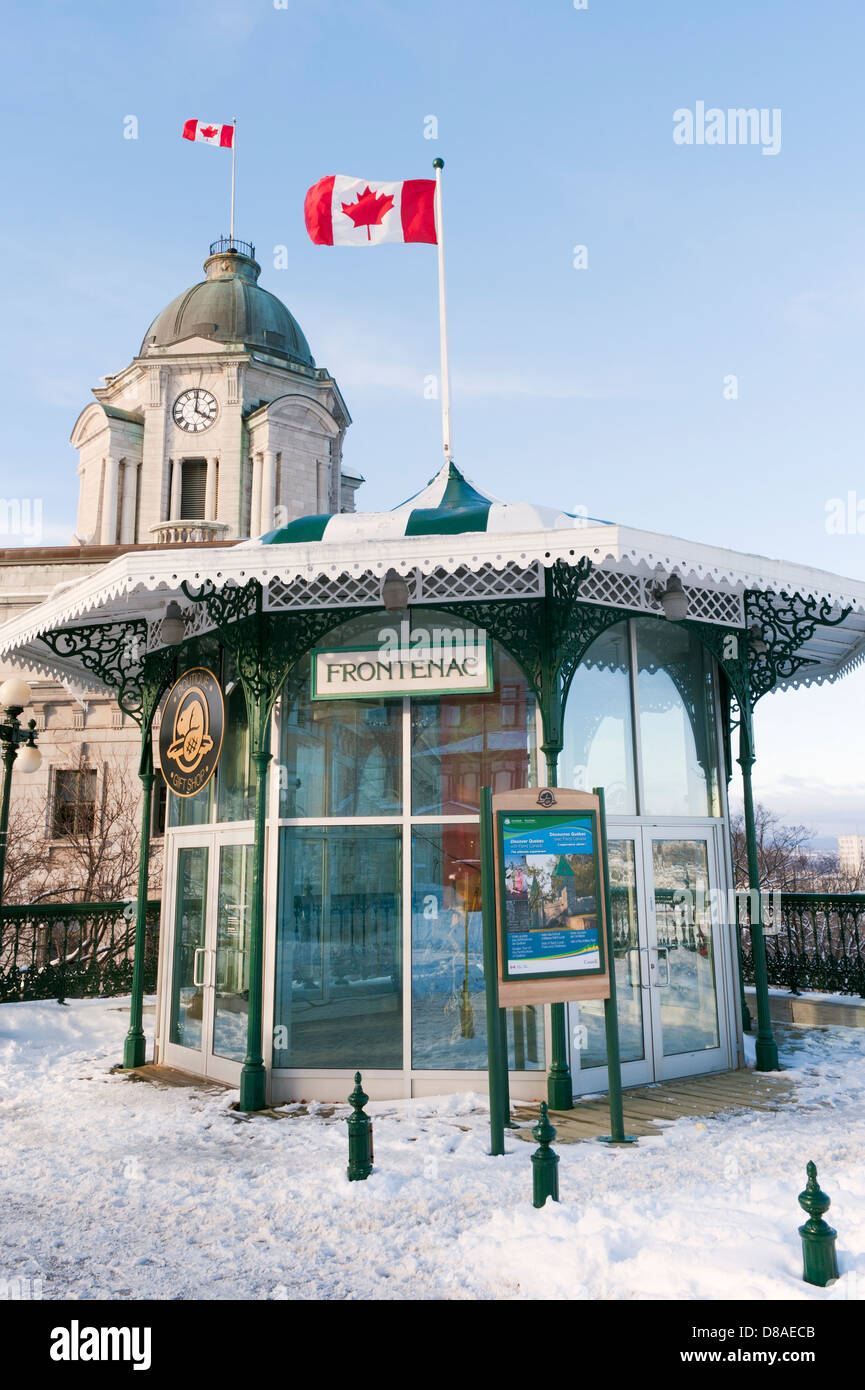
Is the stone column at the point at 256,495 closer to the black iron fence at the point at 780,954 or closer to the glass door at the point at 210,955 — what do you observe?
the black iron fence at the point at 780,954

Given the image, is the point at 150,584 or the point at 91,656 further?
the point at 91,656

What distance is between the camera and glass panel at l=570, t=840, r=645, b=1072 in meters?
8.99

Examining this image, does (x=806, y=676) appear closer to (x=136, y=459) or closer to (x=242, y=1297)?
(x=242, y=1297)

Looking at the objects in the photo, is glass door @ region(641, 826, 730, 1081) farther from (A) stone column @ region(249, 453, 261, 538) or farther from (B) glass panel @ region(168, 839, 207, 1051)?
(A) stone column @ region(249, 453, 261, 538)

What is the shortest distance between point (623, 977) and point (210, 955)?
4.22 m

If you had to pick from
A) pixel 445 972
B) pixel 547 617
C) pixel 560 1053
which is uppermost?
pixel 547 617

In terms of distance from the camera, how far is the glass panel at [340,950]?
888 cm

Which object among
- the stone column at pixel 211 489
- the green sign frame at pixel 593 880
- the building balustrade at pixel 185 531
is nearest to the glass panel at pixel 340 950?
the green sign frame at pixel 593 880

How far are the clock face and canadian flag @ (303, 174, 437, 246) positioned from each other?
3479cm

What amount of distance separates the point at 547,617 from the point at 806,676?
19.1 feet

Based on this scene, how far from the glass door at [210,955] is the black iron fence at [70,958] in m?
4.81

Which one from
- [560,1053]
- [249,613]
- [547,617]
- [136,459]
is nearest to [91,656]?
[249,613]

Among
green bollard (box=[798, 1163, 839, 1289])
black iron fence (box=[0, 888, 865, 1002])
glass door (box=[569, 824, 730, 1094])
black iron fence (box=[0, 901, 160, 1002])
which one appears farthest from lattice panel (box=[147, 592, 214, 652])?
green bollard (box=[798, 1163, 839, 1289])
